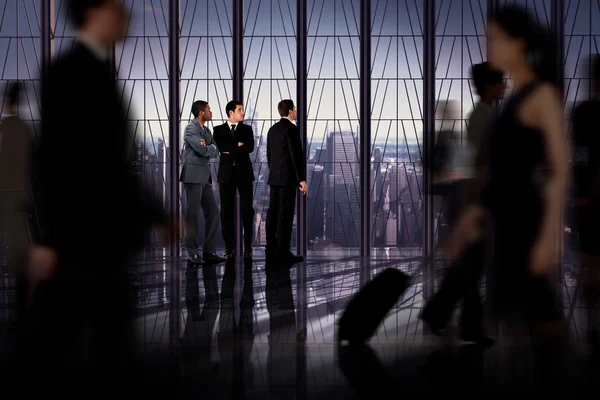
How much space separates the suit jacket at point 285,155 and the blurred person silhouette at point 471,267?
332cm

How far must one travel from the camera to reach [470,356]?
11.1ft

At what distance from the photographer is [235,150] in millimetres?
7430

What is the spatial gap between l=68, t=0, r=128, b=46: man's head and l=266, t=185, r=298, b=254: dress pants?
5172mm

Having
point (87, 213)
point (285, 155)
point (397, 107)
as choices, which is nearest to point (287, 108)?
point (285, 155)

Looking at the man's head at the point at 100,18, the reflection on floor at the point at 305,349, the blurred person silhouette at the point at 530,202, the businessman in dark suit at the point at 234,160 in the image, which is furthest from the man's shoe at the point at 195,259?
the man's head at the point at 100,18

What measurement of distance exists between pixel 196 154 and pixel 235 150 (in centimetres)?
48

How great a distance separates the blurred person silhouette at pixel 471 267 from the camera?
3.69m

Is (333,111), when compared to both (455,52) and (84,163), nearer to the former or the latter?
(455,52)

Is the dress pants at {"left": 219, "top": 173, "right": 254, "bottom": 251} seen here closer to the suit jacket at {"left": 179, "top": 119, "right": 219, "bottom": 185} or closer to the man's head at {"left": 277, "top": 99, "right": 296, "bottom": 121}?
the suit jacket at {"left": 179, "top": 119, "right": 219, "bottom": 185}

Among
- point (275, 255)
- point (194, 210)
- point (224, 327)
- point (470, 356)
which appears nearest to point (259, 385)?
point (470, 356)

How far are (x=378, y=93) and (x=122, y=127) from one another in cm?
654

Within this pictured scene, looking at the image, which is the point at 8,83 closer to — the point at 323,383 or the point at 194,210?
the point at 194,210

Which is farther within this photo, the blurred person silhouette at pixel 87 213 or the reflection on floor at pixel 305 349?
the reflection on floor at pixel 305 349

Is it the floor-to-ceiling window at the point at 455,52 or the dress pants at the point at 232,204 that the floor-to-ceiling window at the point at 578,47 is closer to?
the floor-to-ceiling window at the point at 455,52
